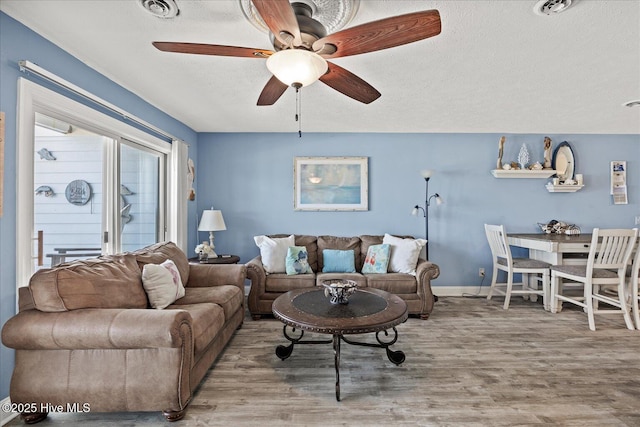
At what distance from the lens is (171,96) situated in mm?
2986

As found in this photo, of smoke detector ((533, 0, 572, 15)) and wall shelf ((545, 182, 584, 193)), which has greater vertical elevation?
smoke detector ((533, 0, 572, 15))

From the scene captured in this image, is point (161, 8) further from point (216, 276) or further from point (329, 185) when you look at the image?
point (329, 185)

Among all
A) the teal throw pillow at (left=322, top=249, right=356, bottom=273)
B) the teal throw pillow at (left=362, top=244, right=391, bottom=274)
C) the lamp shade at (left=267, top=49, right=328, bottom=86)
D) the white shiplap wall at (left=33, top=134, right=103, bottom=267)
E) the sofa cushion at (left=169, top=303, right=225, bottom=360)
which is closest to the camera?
the lamp shade at (left=267, top=49, right=328, bottom=86)

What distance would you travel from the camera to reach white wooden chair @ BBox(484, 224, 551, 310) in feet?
12.0

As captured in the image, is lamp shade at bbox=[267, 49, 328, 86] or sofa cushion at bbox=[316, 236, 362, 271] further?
sofa cushion at bbox=[316, 236, 362, 271]

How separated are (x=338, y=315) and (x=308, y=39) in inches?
67.1

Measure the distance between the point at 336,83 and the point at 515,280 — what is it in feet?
13.8

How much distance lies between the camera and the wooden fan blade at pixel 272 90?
193 cm

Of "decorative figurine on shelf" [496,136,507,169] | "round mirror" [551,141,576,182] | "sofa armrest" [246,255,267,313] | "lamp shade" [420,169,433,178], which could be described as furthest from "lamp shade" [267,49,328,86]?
"round mirror" [551,141,576,182]

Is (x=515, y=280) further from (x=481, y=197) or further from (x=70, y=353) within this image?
(x=70, y=353)

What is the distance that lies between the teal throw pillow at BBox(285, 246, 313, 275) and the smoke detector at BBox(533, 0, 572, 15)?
2.96m

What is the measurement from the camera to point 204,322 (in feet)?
6.77

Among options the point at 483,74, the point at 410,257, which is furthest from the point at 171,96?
the point at 410,257

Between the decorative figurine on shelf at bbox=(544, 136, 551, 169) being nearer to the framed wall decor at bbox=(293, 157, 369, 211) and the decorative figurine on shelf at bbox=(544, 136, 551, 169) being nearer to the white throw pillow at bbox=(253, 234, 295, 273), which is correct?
the framed wall decor at bbox=(293, 157, 369, 211)
